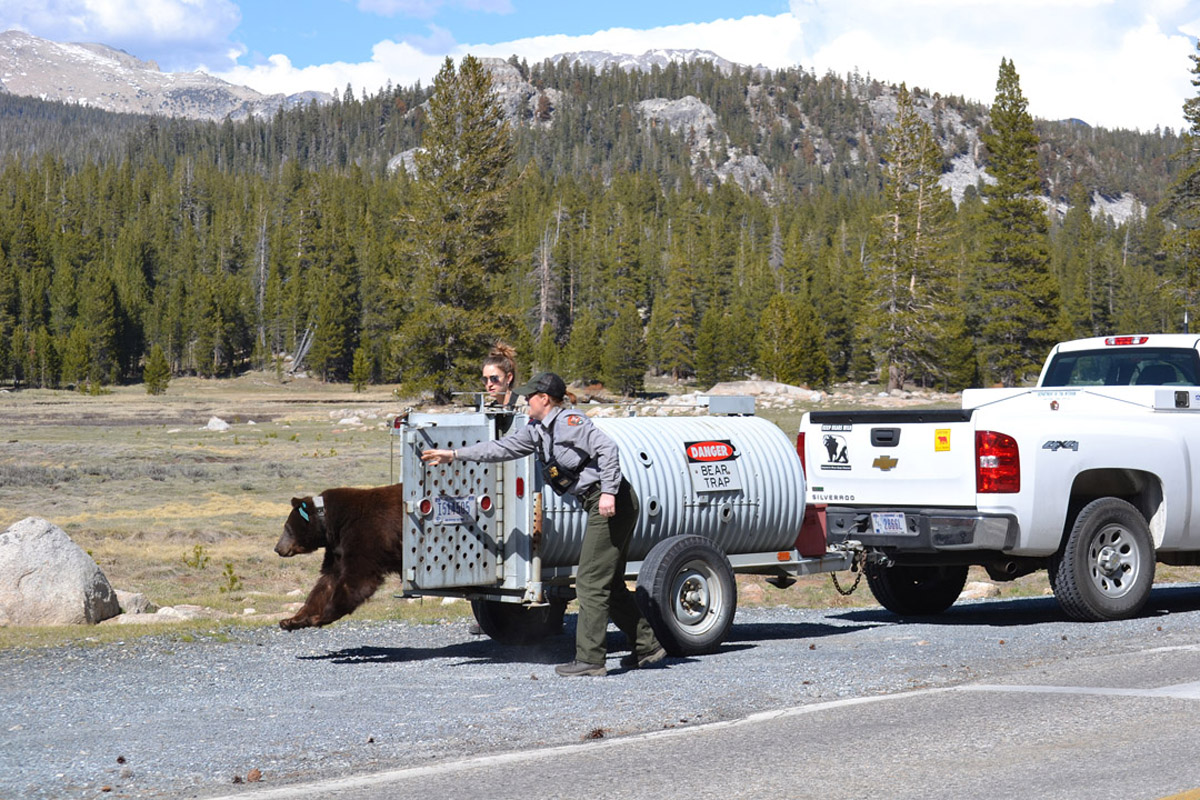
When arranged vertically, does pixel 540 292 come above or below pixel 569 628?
above

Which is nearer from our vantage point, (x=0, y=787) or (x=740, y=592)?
(x=0, y=787)

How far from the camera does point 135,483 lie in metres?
29.5

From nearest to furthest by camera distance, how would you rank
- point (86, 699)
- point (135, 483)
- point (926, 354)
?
point (86, 699) → point (135, 483) → point (926, 354)

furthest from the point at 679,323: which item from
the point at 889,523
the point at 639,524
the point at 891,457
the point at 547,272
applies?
the point at 639,524

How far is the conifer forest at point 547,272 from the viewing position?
5612cm

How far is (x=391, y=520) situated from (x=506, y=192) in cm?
4696

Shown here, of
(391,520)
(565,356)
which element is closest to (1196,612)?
(391,520)

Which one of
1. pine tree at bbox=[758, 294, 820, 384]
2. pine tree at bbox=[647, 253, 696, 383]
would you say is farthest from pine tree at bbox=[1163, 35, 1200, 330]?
pine tree at bbox=[647, 253, 696, 383]

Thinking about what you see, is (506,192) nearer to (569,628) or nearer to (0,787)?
(569,628)

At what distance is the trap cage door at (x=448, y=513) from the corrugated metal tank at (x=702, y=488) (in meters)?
0.43

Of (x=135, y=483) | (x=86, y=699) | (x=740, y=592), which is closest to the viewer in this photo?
(x=86, y=699)

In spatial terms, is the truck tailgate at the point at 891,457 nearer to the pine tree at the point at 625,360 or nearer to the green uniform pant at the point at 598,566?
the green uniform pant at the point at 598,566

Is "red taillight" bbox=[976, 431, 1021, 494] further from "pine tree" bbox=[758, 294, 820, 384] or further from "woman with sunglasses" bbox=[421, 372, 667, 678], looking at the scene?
"pine tree" bbox=[758, 294, 820, 384]

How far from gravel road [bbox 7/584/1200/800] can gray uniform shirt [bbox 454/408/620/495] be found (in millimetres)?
1441
